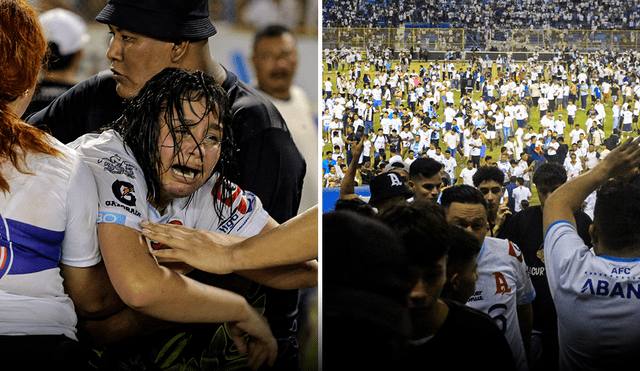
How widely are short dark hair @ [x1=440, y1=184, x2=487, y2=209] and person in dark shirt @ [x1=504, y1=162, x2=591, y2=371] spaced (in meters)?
0.16

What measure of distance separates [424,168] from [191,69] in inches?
38.3

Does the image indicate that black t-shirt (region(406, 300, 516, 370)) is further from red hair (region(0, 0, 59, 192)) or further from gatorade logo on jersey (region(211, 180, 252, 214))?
red hair (region(0, 0, 59, 192))

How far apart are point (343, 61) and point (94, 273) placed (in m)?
1.19

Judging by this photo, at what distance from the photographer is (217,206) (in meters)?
1.81

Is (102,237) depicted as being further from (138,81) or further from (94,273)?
(138,81)

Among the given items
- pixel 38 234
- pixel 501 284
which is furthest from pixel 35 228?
pixel 501 284

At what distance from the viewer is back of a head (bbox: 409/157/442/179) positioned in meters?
1.97

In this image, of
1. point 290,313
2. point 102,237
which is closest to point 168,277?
point 102,237

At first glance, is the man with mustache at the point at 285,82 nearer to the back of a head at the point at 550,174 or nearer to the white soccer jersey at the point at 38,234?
the white soccer jersey at the point at 38,234

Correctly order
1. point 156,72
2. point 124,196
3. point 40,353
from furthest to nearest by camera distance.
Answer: point 156,72 < point 124,196 < point 40,353

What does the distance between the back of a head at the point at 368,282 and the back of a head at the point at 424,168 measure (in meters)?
0.24

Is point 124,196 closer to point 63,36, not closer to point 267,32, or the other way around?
point 63,36

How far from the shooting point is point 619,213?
77.2 inches

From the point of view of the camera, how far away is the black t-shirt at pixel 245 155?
69.4 inches
